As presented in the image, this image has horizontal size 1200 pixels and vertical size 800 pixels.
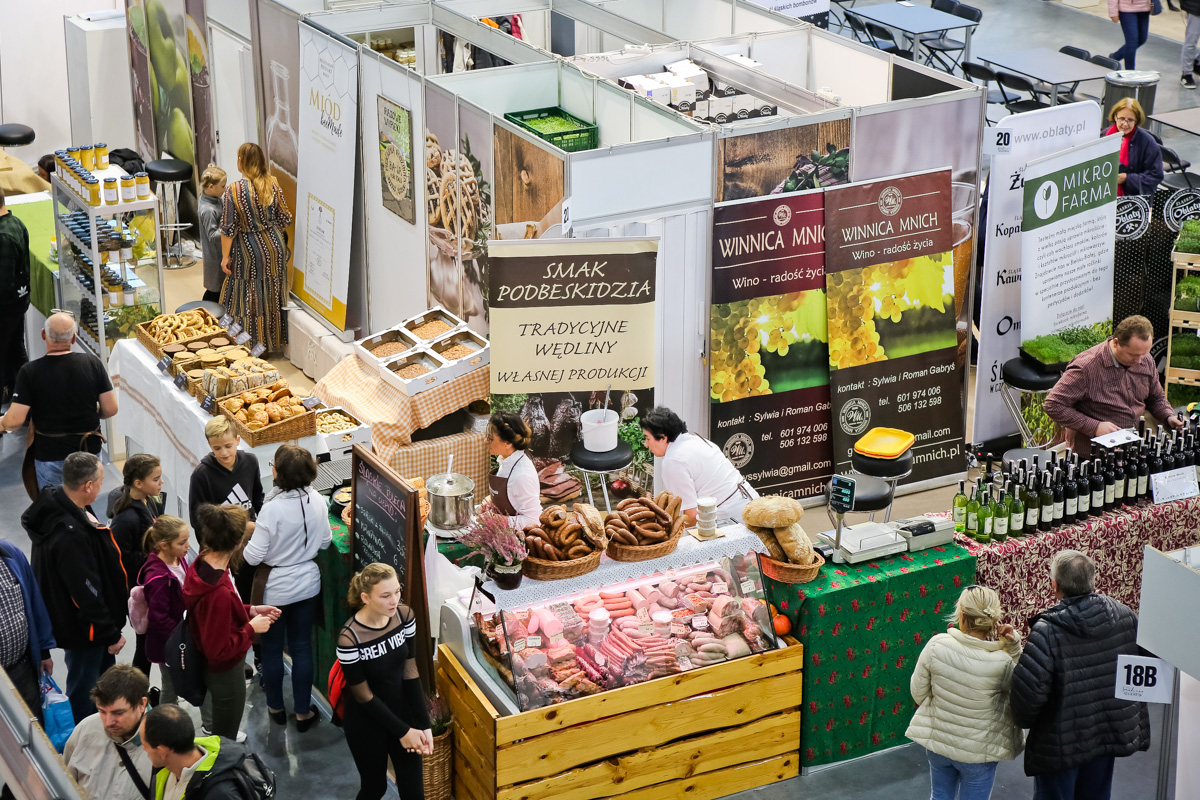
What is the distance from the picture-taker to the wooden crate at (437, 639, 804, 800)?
16.8ft

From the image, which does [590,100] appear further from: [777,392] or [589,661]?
[589,661]

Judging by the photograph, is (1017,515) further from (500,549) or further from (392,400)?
(392,400)

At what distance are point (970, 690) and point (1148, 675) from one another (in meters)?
0.61

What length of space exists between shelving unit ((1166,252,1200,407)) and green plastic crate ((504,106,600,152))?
3568mm

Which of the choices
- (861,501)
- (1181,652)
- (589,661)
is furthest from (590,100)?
(1181,652)

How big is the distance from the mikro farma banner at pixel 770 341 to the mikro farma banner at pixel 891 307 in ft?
0.31

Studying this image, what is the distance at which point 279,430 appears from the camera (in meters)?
6.78

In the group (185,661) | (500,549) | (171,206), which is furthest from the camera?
(171,206)

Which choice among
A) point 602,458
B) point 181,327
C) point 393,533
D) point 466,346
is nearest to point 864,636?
point 602,458

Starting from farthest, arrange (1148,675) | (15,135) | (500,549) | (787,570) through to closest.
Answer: (15,135)
(787,570)
(500,549)
(1148,675)

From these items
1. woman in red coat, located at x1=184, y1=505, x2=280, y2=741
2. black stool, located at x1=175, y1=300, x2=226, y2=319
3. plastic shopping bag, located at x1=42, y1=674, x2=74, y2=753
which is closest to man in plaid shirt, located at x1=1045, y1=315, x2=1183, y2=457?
woman in red coat, located at x1=184, y1=505, x2=280, y2=741

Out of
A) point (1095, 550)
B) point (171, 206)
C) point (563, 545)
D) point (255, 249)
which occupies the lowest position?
point (1095, 550)

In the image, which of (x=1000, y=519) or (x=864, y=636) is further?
(x=1000, y=519)

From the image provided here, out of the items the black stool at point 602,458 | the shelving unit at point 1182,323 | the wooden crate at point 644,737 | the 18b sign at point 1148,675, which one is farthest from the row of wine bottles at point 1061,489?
the shelving unit at point 1182,323
